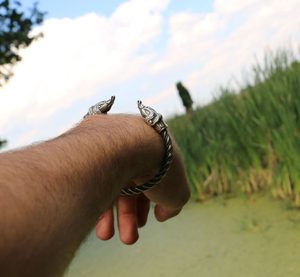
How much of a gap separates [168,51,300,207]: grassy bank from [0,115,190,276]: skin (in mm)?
2010

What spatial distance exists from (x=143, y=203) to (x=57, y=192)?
1.50 ft

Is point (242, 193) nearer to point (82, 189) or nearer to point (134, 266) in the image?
point (134, 266)

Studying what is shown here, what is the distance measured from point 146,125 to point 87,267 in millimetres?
2327

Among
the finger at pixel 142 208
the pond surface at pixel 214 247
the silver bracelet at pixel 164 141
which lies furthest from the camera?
the pond surface at pixel 214 247

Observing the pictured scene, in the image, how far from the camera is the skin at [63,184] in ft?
1.36

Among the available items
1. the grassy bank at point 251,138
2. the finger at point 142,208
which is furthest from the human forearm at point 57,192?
the grassy bank at point 251,138

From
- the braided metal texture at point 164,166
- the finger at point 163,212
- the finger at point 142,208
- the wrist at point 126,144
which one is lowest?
the finger at point 163,212

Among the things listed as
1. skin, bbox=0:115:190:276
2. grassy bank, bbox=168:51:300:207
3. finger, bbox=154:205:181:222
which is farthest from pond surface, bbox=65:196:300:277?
skin, bbox=0:115:190:276

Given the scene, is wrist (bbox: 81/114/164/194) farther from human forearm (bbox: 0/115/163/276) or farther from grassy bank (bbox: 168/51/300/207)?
grassy bank (bbox: 168/51/300/207)

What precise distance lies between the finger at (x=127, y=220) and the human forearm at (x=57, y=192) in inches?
7.7

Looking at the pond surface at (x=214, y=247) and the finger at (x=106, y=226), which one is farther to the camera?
the pond surface at (x=214, y=247)

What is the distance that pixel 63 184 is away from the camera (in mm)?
491

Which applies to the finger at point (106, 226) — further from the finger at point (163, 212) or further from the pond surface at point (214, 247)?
the pond surface at point (214, 247)

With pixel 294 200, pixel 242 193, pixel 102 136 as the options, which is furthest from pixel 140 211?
pixel 242 193
